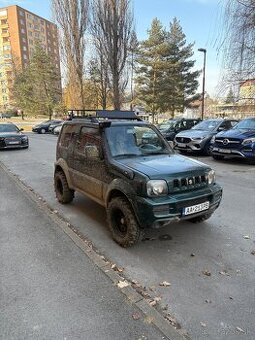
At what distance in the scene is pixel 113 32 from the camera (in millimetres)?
21922

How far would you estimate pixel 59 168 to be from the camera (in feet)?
20.9

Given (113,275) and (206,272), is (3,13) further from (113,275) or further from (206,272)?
(206,272)

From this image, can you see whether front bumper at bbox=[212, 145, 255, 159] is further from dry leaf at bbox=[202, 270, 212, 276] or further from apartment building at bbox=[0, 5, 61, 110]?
apartment building at bbox=[0, 5, 61, 110]

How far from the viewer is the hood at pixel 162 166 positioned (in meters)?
3.97

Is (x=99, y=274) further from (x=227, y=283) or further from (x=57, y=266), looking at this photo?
(x=227, y=283)

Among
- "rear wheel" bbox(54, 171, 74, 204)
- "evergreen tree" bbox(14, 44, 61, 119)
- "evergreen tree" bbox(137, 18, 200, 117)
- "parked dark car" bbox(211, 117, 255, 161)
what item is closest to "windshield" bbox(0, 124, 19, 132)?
"parked dark car" bbox(211, 117, 255, 161)

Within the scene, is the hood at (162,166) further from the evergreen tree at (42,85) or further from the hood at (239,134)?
the evergreen tree at (42,85)

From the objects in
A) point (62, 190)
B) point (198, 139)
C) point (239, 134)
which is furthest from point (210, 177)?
point (198, 139)

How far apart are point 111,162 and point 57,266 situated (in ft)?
5.35

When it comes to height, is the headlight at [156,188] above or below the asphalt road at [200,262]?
above

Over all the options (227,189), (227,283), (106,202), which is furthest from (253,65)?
(227,283)

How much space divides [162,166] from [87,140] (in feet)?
5.33

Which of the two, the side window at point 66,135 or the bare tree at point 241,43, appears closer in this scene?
the side window at point 66,135

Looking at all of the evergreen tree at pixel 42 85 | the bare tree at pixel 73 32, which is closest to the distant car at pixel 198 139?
the bare tree at pixel 73 32
